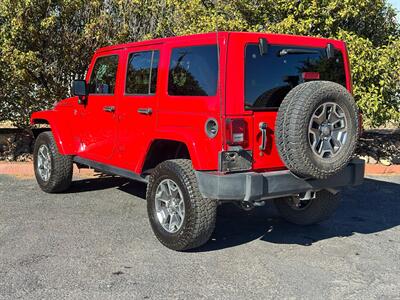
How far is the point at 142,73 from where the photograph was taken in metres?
4.90

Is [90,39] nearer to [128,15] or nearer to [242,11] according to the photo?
[128,15]

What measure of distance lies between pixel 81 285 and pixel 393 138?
789 centimetres

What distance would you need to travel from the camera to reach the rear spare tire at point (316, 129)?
12.4ft

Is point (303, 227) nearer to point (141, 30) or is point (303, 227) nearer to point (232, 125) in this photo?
point (232, 125)

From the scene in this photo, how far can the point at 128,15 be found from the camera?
30.7ft

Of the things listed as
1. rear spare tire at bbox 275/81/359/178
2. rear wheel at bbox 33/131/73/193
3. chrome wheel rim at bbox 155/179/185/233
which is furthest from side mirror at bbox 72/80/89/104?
rear spare tire at bbox 275/81/359/178

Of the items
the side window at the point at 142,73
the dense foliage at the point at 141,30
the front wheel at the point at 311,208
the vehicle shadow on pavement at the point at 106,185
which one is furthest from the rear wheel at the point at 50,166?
the front wheel at the point at 311,208

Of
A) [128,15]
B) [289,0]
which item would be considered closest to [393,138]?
[289,0]

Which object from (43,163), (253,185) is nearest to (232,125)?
(253,185)

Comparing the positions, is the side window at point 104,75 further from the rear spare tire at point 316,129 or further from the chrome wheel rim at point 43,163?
the rear spare tire at point 316,129

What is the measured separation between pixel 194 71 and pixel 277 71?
733mm

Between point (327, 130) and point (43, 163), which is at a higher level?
point (327, 130)

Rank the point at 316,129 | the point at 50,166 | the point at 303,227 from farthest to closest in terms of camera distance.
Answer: the point at 50,166
the point at 303,227
the point at 316,129

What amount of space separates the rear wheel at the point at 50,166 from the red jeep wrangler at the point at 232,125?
5.36 ft
